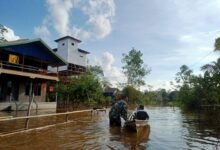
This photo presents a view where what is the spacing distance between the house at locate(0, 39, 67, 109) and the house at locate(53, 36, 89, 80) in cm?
1642

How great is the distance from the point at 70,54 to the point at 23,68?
970 inches

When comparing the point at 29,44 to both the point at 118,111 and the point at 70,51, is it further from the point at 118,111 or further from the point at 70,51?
the point at 70,51

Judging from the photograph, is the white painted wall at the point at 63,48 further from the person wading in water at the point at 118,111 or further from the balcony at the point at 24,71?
the person wading in water at the point at 118,111

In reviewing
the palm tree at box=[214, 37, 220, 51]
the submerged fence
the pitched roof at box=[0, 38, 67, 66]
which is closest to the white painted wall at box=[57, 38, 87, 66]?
the pitched roof at box=[0, 38, 67, 66]

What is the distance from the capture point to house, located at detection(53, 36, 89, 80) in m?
51.1

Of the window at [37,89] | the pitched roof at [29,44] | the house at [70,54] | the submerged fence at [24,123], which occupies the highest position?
the house at [70,54]

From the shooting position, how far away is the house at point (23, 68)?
1090 inches

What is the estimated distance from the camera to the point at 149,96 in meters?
77.6

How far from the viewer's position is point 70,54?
51.6 meters

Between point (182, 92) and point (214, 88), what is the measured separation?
11.2 m

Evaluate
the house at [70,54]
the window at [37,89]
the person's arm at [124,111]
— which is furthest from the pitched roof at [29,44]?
the house at [70,54]

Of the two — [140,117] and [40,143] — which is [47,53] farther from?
[40,143]

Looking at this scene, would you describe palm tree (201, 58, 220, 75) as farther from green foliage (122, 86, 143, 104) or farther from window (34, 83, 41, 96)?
window (34, 83, 41, 96)

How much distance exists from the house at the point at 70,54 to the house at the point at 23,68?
16.4 m
